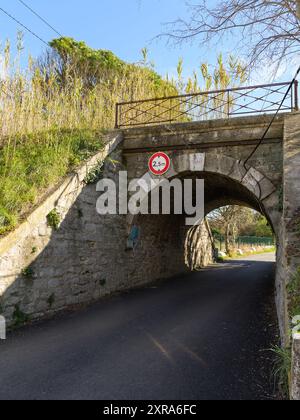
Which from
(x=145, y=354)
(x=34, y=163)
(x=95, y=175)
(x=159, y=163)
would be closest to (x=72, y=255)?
(x=95, y=175)

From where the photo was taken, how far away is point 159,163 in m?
8.88

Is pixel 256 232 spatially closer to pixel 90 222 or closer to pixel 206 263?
pixel 206 263

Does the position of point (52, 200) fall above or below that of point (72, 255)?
above

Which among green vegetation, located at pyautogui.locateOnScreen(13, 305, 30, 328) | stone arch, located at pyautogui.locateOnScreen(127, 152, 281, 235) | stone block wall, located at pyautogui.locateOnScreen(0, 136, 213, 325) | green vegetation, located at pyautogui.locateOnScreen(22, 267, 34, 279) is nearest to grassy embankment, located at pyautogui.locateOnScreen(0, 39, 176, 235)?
stone block wall, located at pyautogui.locateOnScreen(0, 136, 213, 325)

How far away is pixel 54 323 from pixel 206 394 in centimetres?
334

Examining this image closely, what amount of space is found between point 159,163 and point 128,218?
1686mm

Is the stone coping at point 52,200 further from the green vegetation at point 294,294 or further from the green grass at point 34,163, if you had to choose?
the green vegetation at point 294,294

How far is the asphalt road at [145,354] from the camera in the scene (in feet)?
11.2

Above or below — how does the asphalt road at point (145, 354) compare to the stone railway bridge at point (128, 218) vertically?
below

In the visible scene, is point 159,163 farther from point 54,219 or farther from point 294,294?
point 294,294

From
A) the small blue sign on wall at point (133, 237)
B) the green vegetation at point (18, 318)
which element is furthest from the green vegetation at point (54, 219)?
the small blue sign on wall at point (133, 237)

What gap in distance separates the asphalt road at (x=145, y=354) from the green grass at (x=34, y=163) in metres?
2.04

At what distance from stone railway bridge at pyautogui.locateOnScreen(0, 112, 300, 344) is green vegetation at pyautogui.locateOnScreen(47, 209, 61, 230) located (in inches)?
4.4
